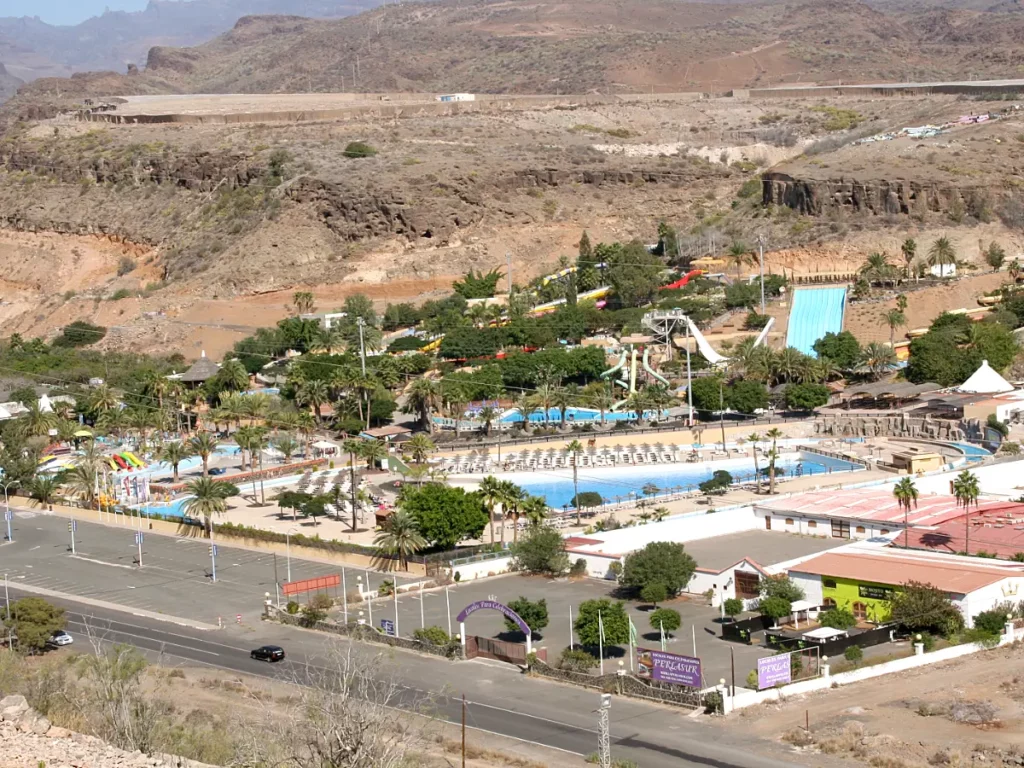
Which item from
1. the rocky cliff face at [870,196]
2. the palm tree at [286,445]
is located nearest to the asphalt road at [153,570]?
the palm tree at [286,445]

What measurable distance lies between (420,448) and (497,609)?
19485 millimetres

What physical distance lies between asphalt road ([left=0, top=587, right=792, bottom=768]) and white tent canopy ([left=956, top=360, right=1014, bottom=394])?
31.8m

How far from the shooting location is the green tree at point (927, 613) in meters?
39.8

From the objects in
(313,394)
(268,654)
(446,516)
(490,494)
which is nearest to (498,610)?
(268,654)

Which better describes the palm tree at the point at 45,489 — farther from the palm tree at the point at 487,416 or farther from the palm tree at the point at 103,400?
the palm tree at the point at 487,416

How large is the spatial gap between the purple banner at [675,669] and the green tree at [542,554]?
10.4 metres

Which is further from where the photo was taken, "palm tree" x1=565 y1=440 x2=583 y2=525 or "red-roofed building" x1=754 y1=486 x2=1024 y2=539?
"palm tree" x1=565 y1=440 x2=583 y2=525

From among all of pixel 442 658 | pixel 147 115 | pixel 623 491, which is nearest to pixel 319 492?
pixel 623 491

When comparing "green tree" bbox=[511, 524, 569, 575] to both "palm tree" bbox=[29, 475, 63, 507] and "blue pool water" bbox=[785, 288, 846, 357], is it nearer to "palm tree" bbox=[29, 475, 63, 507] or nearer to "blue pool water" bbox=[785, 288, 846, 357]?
"palm tree" bbox=[29, 475, 63, 507]

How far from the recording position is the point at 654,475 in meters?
61.8

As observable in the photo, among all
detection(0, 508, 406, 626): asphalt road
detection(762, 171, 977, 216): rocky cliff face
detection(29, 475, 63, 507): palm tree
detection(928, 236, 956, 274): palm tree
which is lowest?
detection(0, 508, 406, 626): asphalt road

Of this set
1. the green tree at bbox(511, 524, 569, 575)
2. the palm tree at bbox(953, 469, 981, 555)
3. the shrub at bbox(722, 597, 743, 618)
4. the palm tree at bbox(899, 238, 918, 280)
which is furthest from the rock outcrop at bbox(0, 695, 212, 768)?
the palm tree at bbox(899, 238, 918, 280)

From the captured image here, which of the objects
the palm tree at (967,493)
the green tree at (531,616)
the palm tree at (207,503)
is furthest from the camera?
the palm tree at (207,503)

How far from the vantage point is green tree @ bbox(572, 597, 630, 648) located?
3994cm
